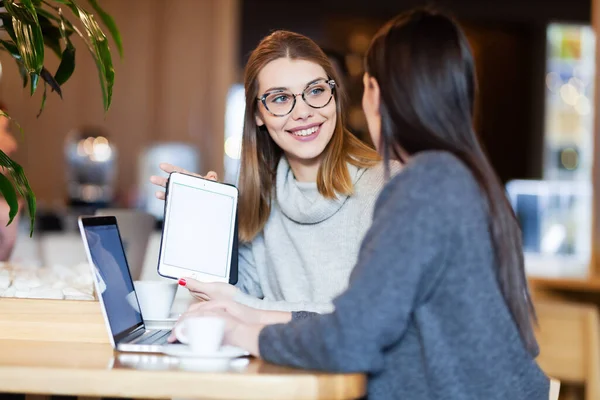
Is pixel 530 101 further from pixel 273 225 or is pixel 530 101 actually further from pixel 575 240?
pixel 273 225

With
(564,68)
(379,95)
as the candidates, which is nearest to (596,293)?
(564,68)

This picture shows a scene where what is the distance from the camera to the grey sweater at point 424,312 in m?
1.16

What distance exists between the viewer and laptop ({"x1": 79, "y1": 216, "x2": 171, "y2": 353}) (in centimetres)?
133

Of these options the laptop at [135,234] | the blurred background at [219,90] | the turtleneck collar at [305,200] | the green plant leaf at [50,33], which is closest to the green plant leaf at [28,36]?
the green plant leaf at [50,33]

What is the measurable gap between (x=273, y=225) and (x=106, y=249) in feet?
1.41

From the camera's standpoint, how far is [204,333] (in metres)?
1.25

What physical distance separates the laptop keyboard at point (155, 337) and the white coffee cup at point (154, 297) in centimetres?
8

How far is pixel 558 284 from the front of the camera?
409cm

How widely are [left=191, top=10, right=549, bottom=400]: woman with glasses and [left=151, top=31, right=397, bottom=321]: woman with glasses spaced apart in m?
0.42

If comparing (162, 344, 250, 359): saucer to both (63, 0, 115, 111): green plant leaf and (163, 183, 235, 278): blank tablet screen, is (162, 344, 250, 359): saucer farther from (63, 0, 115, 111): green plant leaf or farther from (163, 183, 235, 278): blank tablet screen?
(63, 0, 115, 111): green plant leaf

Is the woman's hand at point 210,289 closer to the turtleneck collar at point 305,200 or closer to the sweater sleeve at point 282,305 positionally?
the sweater sleeve at point 282,305

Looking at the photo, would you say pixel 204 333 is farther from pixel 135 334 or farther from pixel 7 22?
pixel 7 22

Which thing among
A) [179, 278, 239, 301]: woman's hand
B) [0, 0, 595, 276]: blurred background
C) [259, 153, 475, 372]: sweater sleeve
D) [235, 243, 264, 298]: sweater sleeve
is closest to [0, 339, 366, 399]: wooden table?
[259, 153, 475, 372]: sweater sleeve

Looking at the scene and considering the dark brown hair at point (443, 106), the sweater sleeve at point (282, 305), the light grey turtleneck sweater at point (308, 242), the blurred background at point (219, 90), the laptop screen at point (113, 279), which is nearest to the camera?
the dark brown hair at point (443, 106)
